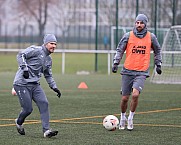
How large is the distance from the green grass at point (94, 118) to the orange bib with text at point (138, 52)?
3.80 ft

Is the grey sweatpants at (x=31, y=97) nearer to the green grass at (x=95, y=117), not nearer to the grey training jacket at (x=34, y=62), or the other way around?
the grey training jacket at (x=34, y=62)

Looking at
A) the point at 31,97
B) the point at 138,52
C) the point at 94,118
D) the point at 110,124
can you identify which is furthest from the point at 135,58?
the point at 31,97

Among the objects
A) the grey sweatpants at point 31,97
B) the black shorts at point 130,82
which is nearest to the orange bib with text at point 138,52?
the black shorts at point 130,82

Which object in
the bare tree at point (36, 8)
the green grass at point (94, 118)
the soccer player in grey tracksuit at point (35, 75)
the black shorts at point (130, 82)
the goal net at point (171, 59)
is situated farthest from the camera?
the bare tree at point (36, 8)

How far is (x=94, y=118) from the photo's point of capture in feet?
47.7

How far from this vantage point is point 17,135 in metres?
11.7

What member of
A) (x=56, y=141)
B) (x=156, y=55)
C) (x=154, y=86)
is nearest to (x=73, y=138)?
(x=56, y=141)

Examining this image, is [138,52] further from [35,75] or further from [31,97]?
[31,97]

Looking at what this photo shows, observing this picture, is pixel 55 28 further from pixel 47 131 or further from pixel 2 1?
pixel 47 131

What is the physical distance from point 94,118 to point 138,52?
218cm

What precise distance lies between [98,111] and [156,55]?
321cm

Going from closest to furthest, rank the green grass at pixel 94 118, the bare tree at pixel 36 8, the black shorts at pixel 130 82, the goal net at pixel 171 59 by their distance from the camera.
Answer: the green grass at pixel 94 118 < the black shorts at pixel 130 82 < the goal net at pixel 171 59 < the bare tree at pixel 36 8

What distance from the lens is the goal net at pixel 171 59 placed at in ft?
88.1

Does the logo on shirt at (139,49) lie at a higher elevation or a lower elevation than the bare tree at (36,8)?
lower
